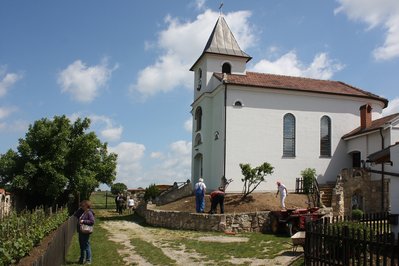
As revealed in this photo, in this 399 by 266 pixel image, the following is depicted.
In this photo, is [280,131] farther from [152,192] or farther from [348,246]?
[348,246]

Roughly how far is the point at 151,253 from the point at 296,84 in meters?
19.0

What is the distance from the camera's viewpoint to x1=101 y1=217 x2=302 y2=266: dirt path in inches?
465

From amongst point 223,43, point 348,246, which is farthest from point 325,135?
point 348,246

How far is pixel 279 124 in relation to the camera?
27.8 m

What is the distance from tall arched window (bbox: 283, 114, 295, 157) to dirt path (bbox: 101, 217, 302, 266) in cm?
1096

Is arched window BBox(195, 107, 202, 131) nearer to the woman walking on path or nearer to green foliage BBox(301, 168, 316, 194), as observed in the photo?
green foliage BBox(301, 168, 316, 194)

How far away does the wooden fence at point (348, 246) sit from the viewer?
6.93 meters

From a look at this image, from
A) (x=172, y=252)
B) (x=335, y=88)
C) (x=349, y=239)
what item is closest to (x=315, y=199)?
(x=335, y=88)

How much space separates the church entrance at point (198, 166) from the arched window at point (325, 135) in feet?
27.4

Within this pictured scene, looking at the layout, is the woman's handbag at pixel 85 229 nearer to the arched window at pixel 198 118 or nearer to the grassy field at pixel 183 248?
the grassy field at pixel 183 248

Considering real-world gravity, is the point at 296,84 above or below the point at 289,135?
above

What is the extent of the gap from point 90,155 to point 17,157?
13.4 feet

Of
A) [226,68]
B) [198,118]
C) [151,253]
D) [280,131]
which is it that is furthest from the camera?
[198,118]

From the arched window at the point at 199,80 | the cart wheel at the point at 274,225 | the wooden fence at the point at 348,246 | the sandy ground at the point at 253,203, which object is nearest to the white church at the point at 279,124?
the arched window at the point at 199,80
